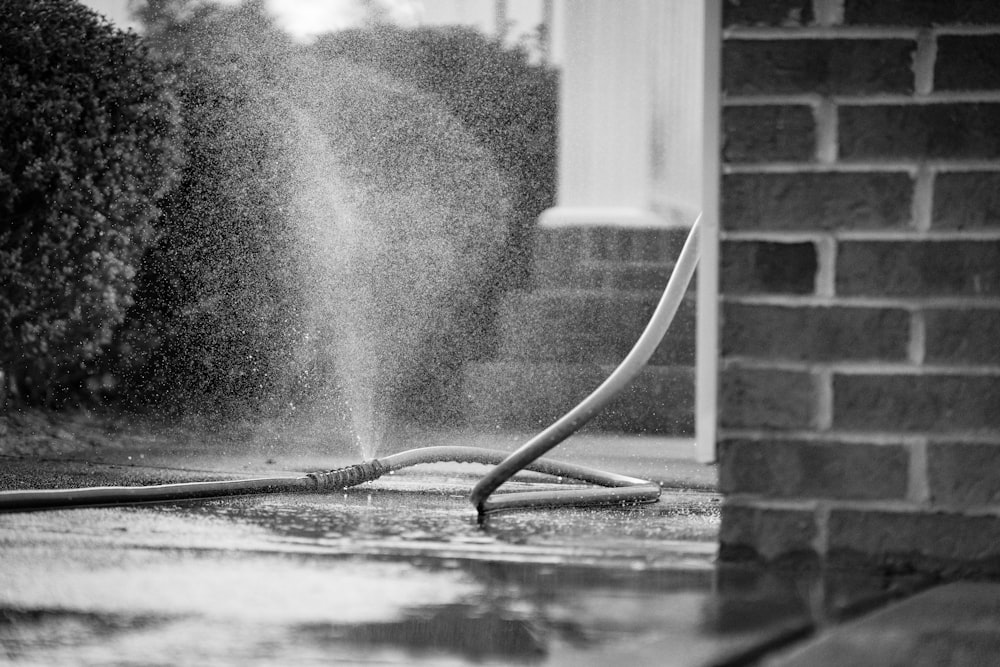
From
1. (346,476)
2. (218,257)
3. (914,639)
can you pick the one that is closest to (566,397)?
(218,257)

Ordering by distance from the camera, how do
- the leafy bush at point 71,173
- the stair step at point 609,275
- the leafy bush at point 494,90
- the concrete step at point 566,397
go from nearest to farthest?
1. the leafy bush at point 71,173
2. the concrete step at point 566,397
3. the stair step at point 609,275
4. the leafy bush at point 494,90

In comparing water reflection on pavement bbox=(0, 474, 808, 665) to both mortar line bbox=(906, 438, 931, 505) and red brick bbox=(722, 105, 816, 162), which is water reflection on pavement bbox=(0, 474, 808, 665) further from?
red brick bbox=(722, 105, 816, 162)

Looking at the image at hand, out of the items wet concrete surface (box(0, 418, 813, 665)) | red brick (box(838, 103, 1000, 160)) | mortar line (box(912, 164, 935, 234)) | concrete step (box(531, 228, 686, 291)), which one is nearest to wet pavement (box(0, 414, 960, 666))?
wet concrete surface (box(0, 418, 813, 665))

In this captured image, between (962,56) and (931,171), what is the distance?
0.19 metres

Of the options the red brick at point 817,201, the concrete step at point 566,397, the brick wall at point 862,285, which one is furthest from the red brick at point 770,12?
the concrete step at point 566,397

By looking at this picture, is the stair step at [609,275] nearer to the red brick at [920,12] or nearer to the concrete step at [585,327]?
the concrete step at [585,327]

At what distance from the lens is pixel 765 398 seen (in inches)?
79.4

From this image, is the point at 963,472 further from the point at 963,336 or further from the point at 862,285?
the point at 862,285

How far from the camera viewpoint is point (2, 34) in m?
6.12

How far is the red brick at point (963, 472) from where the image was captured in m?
1.95

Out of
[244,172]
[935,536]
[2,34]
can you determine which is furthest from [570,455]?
[935,536]

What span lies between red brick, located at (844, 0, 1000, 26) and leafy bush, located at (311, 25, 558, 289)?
541cm

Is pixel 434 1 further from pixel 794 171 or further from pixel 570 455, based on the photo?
pixel 794 171

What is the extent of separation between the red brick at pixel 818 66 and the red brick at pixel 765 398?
452 mm
